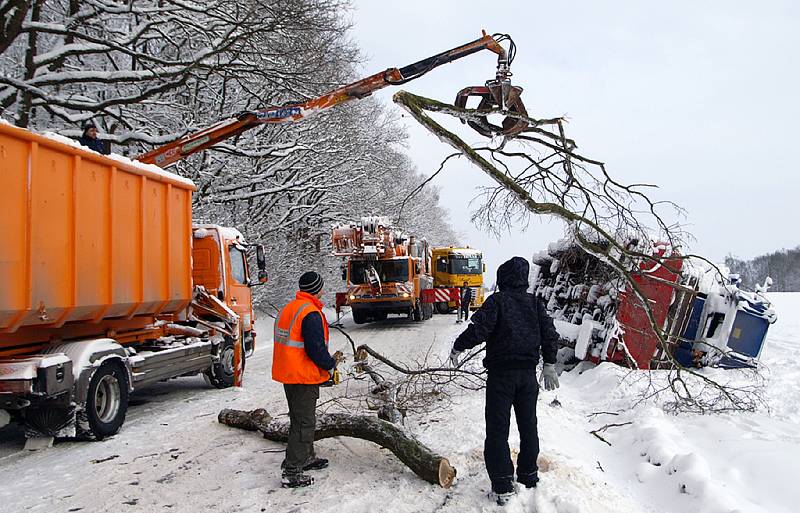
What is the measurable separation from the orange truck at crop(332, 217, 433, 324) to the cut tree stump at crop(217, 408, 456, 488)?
1192 centimetres

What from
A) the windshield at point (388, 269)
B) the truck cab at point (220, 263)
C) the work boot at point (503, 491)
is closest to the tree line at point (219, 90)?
the truck cab at point (220, 263)

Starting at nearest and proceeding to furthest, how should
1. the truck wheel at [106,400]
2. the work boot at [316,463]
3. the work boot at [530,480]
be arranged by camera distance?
the work boot at [530,480] < the work boot at [316,463] < the truck wheel at [106,400]

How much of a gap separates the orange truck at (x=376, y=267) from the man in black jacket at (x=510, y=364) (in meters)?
13.3

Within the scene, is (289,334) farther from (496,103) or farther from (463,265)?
(463,265)

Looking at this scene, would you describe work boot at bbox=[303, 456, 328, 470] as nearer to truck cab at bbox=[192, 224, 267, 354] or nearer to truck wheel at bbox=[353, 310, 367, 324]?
truck cab at bbox=[192, 224, 267, 354]

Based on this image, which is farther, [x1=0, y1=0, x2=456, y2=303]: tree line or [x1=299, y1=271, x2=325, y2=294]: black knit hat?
[x1=0, y1=0, x2=456, y2=303]: tree line

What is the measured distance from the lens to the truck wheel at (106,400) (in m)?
5.65

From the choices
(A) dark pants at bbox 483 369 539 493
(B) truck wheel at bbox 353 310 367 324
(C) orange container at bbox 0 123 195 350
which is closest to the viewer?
(A) dark pants at bbox 483 369 539 493

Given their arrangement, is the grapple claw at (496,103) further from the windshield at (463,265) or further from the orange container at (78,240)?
the windshield at (463,265)

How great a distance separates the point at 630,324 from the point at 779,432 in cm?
295

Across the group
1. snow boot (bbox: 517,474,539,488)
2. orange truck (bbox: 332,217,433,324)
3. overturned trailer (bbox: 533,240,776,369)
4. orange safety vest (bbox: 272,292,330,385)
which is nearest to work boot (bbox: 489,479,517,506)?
snow boot (bbox: 517,474,539,488)

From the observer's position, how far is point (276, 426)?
531 centimetres

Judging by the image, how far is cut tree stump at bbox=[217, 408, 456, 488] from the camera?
400cm

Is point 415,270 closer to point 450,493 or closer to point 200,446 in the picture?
point 200,446
